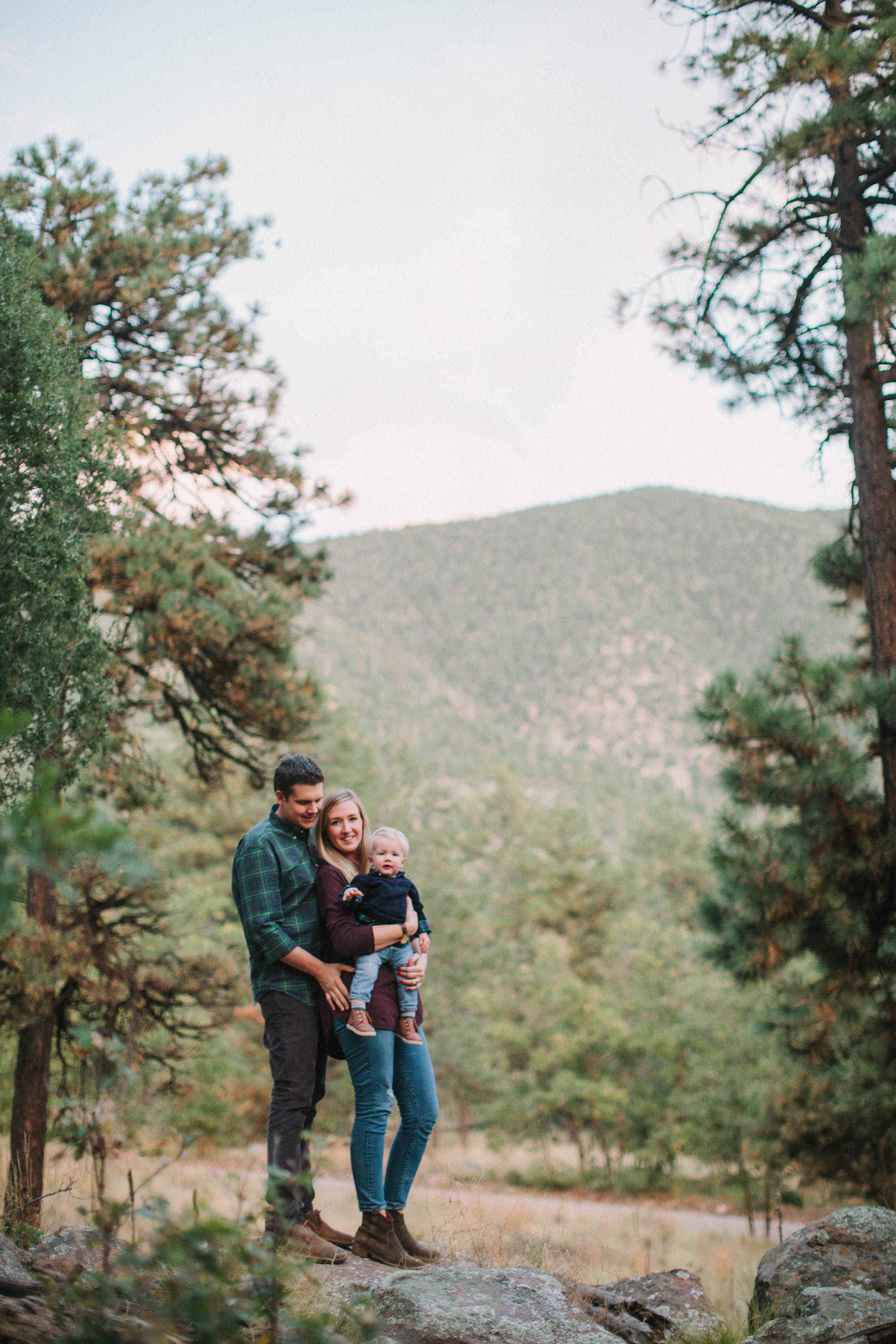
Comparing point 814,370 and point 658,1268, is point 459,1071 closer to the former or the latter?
point 658,1268

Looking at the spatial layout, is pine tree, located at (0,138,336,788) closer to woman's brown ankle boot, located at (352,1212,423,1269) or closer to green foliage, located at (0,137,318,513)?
green foliage, located at (0,137,318,513)

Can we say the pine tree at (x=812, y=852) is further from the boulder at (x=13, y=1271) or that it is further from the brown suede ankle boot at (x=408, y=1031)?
the boulder at (x=13, y=1271)

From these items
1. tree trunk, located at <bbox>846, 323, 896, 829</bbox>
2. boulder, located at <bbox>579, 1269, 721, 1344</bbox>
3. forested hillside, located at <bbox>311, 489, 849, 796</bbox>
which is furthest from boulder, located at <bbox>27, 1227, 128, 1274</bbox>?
forested hillside, located at <bbox>311, 489, 849, 796</bbox>

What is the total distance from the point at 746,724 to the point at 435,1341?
4635mm

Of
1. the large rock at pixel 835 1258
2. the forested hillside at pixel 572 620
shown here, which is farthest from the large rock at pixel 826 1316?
the forested hillside at pixel 572 620

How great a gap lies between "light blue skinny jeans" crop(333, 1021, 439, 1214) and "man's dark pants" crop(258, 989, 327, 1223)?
0.14 metres

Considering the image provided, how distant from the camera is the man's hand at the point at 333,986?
3.58 meters

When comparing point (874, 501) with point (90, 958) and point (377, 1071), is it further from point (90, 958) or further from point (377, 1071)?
point (90, 958)

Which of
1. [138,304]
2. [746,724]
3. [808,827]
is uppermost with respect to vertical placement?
[138,304]

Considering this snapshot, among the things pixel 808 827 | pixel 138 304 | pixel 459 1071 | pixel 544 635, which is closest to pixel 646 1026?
pixel 459 1071

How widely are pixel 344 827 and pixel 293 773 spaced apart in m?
0.31

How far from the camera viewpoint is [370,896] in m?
3.73

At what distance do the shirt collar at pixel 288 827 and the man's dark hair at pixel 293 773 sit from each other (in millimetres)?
94

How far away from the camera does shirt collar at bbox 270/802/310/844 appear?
3.86 metres
